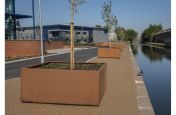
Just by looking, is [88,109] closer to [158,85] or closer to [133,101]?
[133,101]

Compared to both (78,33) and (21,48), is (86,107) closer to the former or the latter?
(21,48)

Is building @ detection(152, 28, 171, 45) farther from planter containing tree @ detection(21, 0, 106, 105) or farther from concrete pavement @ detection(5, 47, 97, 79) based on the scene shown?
planter containing tree @ detection(21, 0, 106, 105)

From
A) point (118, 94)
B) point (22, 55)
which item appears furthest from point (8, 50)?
point (118, 94)

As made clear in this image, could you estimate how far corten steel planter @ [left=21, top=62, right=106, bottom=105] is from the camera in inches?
254

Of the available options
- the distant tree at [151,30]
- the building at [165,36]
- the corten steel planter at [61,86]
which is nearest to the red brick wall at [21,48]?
the corten steel planter at [61,86]

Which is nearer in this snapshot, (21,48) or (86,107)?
(86,107)

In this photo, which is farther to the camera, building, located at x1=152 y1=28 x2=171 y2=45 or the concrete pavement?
building, located at x1=152 y1=28 x2=171 y2=45

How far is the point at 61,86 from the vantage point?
659 cm

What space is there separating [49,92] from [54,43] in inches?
1470

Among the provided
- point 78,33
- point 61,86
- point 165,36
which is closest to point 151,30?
point 165,36

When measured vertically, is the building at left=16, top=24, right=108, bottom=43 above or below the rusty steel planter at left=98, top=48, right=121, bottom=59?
above

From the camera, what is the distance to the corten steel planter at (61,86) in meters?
6.46

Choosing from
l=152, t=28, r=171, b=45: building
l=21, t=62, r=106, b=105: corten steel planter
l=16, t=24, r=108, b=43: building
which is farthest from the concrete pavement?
l=16, t=24, r=108, b=43: building

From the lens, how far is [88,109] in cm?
626
